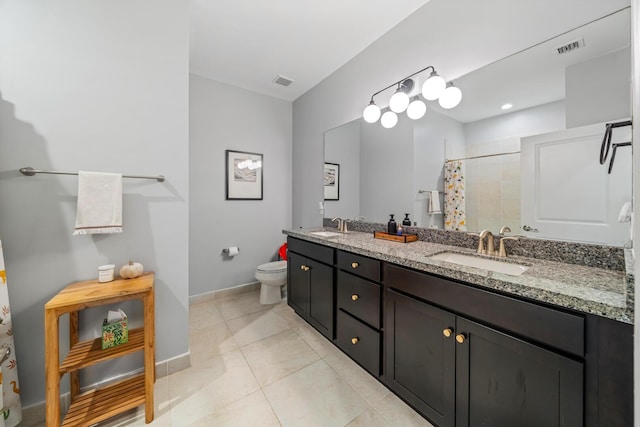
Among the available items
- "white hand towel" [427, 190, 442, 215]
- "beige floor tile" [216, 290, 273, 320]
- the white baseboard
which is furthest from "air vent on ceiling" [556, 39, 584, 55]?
the white baseboard

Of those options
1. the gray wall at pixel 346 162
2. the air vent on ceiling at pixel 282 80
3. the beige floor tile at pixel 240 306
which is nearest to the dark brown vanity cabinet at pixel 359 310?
the gray wall at pixel 346 162

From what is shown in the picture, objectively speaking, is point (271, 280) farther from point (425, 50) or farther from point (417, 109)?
point (425, 50)

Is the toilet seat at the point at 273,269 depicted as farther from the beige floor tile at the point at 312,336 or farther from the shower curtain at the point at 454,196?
the shower curtain at the point at 454,196

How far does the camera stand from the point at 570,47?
Result: 1.22 meters

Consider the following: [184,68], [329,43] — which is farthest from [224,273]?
[329,43]

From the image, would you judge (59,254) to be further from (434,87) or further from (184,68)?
(434,87)

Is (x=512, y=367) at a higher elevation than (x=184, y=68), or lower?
lower

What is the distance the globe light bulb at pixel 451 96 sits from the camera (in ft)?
5.35

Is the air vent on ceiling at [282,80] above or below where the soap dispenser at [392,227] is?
above

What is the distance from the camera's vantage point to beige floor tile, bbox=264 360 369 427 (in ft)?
4.29

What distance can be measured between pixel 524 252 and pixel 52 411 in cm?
248

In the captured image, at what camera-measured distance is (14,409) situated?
117cm

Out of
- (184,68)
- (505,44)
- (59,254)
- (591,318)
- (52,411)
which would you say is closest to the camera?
(591,318)

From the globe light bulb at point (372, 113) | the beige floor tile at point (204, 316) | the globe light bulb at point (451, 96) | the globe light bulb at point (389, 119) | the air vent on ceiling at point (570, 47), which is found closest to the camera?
the air vent on ceiling at point (570, 47)
